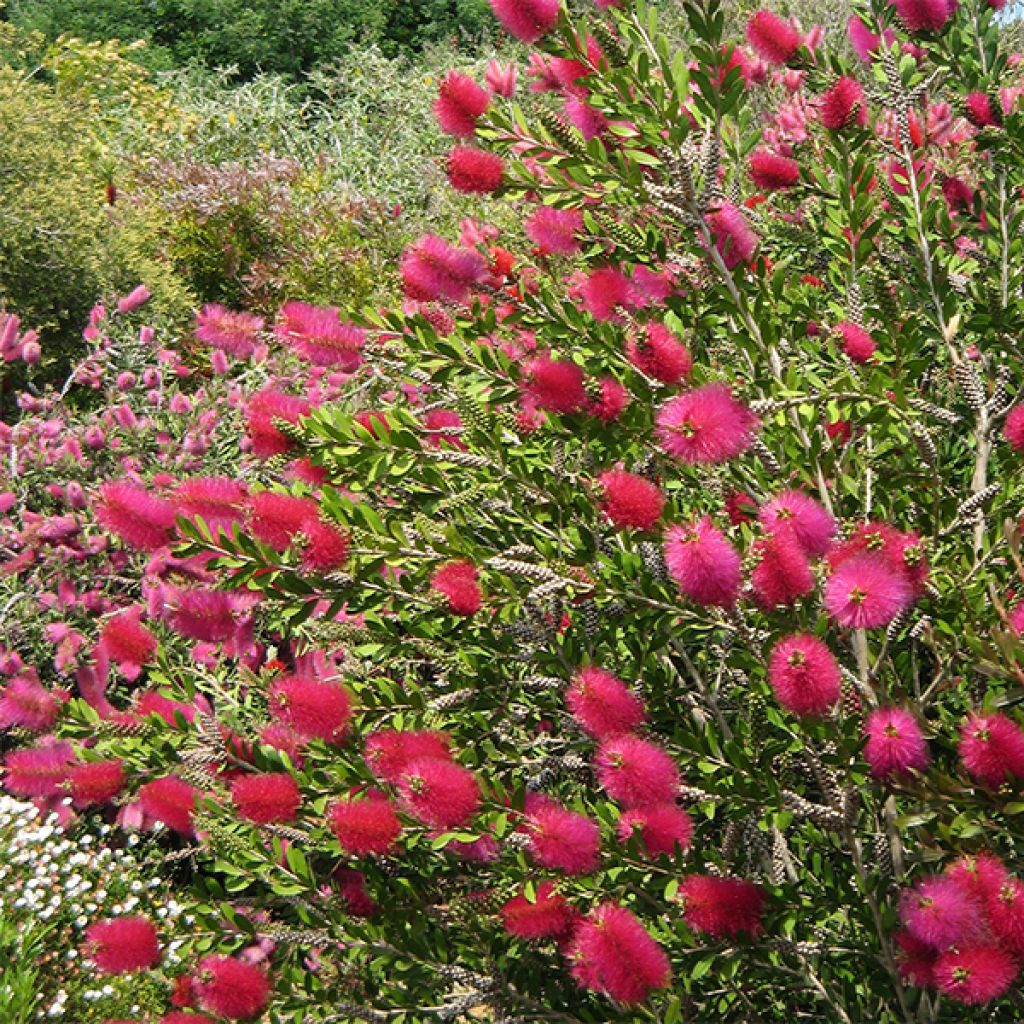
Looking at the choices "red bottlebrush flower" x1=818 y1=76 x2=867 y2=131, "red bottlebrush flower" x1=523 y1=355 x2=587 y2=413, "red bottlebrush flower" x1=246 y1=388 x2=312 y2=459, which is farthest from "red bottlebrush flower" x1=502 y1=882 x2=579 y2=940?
"red bottlebrush flower" x1=818 y1=76 x2=867 y2=131

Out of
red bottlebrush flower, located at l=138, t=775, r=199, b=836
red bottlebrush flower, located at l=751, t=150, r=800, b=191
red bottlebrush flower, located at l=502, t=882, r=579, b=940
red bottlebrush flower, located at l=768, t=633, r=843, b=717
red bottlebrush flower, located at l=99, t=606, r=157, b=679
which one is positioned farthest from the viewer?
red bottlebrush flower, located at l=751, t=150, r=800, b=191

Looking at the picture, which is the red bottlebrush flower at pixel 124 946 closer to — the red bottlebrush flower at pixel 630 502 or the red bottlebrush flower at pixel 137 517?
the red bottlebrush flower at pixel 137 517

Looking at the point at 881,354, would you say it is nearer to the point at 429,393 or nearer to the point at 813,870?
the point at 813,870

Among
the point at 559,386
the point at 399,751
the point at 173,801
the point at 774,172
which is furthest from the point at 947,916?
the point at 774,172

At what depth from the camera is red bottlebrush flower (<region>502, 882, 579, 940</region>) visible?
1.90 meters

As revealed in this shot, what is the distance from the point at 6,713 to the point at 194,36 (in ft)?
71.4

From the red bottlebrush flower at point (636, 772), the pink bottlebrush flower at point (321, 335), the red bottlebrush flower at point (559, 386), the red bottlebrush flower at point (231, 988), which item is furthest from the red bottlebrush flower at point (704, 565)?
the red bottlebrush flower at point (231, 988)

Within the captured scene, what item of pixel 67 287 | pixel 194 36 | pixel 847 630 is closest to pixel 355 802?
pixel 847 630

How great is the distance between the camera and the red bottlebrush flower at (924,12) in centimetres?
250

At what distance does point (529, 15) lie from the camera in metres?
2.06

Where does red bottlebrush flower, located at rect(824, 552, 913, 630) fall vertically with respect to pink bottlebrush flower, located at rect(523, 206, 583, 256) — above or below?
below

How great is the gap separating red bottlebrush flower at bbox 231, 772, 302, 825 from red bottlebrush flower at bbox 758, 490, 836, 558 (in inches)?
32.7

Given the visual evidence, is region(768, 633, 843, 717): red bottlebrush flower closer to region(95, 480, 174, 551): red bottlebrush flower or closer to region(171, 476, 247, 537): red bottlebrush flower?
region(171, 476, 247, 537): red bottlebrush flower

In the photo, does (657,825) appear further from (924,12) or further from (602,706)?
(924,12)
